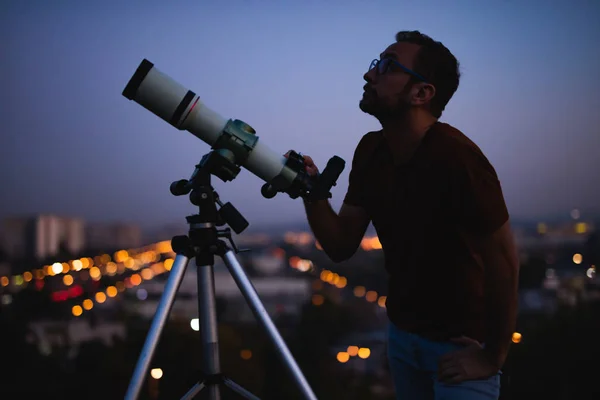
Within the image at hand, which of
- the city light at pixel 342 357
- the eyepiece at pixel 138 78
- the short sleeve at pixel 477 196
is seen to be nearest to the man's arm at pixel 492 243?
the short sleeve at pixel 477 196

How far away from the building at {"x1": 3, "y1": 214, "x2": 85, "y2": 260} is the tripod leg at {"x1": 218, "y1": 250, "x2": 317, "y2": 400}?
14.4m

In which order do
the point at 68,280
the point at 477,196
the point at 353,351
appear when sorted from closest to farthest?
the point at 477,196 < the point at 353,351 < the point at 68,280

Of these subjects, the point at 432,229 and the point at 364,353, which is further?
the point at 364,353

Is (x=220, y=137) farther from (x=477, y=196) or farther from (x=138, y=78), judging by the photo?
(x=477, y=196)

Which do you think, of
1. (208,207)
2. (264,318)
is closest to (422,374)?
(264,318)

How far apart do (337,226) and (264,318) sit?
1.01 ft

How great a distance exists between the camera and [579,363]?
1106 cm

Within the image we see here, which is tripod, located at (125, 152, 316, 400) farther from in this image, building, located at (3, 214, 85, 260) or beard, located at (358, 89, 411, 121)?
building, located at (3, 214, 85, 260)

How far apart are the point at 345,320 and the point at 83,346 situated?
9887mm

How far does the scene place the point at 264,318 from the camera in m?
1.75

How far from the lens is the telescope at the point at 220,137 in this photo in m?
1.85

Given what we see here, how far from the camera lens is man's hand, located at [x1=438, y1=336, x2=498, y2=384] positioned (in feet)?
4.62

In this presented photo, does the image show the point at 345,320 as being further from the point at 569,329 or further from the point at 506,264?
the point at 506,264

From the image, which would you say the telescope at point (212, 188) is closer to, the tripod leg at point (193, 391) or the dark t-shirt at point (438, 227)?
the tripod leg at point (193, 391)
